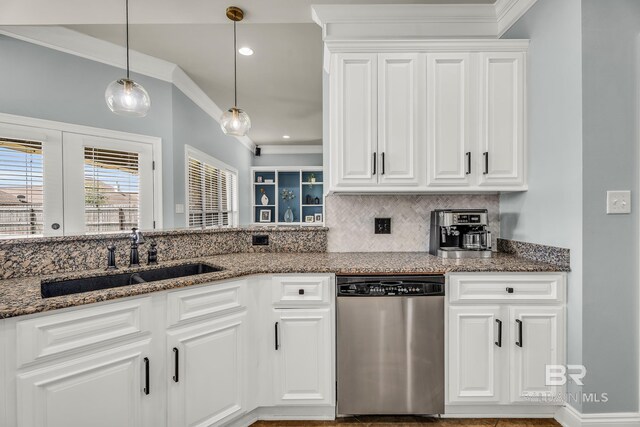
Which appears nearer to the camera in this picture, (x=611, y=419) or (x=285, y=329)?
(x=611, y=419)

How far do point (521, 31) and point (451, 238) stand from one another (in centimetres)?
147

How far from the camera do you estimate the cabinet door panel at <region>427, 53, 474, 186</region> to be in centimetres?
204

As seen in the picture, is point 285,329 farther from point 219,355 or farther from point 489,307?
point 489,307

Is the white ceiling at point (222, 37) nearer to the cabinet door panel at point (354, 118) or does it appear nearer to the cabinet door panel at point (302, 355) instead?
the cabinet door panel at point (354, 118)

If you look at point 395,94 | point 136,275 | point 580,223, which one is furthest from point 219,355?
point 580,223

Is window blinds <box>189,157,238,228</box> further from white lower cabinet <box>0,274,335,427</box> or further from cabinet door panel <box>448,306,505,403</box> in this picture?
cabinet door panel <box>448,306,505,403</box>

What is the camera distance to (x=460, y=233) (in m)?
2.18

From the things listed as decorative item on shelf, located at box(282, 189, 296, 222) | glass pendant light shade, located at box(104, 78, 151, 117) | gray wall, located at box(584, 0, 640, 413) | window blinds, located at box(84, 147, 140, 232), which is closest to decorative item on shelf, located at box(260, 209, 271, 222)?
decorative item on shelf, located at box(282, 189, 296, 222)

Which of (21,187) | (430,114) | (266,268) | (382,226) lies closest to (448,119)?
(430,114)

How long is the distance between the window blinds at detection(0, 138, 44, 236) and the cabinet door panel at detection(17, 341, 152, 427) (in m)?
2.18

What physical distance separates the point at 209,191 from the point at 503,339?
415cm

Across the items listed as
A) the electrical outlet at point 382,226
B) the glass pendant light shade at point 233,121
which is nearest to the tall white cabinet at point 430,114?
the electrical outlet at point 382,226

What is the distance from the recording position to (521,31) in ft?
6.88

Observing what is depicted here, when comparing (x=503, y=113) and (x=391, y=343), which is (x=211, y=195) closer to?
(x=391, y=343)
